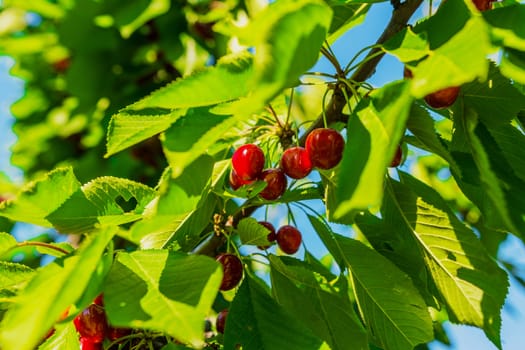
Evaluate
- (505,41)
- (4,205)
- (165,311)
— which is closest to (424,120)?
(505,41)

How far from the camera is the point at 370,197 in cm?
61

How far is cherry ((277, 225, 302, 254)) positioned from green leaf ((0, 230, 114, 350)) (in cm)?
68

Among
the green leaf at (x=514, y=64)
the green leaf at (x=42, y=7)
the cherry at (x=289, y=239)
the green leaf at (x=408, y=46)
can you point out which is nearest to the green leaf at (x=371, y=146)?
the green leaf at (x=408, y=46)

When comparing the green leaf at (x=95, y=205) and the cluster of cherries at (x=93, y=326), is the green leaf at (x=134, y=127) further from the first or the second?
the cluster of cherries at (x=93, y=326)

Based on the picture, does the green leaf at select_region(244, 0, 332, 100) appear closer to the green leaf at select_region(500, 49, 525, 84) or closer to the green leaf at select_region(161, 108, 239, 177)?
the green leaf at select_region(161, 108, 239, 177)

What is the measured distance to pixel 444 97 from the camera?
900mm

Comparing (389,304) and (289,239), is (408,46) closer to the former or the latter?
(389,304)

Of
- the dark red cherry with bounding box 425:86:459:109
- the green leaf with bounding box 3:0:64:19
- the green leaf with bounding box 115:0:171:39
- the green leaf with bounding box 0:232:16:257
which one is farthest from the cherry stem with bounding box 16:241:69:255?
the green leaf with bounding box 3:0:64:19

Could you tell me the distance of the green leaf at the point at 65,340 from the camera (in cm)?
96

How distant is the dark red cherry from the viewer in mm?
894

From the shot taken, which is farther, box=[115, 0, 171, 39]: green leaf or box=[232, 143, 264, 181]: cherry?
box=[115, 0, 171, 39]: green leaf

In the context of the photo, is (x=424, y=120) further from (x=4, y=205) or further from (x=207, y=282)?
(x=4, y=205)

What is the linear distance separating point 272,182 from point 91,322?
39 centimetres

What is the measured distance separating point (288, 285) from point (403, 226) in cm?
23
